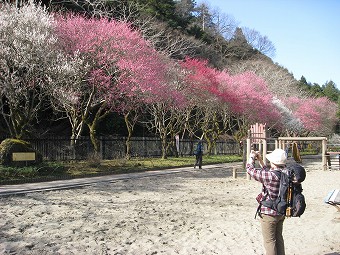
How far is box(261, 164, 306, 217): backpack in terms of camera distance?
4541 mm

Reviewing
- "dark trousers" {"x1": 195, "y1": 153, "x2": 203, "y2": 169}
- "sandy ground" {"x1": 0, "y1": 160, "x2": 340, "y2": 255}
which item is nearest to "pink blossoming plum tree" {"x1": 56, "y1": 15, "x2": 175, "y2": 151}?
"dark trousers" {"x1": 195, "y1": 153, "x2": 203, "y2": 169}

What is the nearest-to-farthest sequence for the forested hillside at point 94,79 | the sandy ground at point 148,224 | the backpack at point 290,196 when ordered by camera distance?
1. the backpack at point 290,196
2. the sandy ground at point 148,224
3. the forested hillside at point 94,79

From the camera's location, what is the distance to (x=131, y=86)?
19.8 metres

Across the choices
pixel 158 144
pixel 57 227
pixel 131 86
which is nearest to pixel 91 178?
pixel 131 86

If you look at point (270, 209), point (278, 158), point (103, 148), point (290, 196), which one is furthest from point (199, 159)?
point (290, 196)

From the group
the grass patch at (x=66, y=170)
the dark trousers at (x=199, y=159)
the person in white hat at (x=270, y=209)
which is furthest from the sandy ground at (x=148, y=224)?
the dark trousers at (x=199, y=159)

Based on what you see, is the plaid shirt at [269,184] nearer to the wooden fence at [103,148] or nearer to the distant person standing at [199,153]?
the wooden fence at [103,148]

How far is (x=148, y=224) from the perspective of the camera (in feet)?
26.9

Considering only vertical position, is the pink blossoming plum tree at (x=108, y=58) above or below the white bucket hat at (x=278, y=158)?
above

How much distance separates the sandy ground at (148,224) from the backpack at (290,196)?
2.06m

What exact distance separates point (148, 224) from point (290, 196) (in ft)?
13.9

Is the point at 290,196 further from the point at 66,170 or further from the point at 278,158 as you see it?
the point at 66,170

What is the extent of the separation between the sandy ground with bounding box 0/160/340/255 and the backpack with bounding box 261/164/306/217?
2.06 meters

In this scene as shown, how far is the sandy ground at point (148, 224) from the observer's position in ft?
21.5
